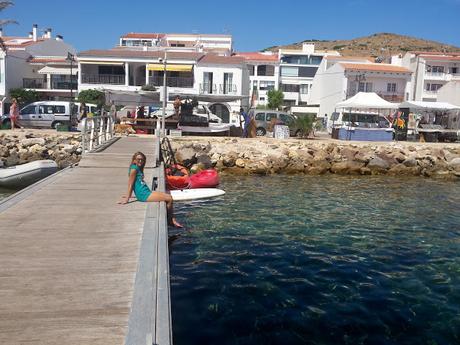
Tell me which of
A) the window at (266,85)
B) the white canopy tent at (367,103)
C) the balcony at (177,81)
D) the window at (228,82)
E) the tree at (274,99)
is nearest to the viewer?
the white canopy tent at (367,103)

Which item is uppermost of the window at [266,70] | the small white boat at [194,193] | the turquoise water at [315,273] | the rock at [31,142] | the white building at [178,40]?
the white building at [178,40]

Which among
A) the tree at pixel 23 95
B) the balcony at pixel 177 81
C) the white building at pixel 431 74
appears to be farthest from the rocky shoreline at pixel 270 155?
the white building at pixel 431 74

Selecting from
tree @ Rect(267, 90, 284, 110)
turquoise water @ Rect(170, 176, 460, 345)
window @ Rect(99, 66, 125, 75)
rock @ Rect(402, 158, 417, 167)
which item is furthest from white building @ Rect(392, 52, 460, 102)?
turquoise water @ Rect(170, 176, 460, 345)

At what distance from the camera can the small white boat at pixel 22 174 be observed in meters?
15.9

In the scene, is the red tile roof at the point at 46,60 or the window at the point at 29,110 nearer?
the window at the point at 29,110

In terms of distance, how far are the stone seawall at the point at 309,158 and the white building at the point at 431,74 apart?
3290cm

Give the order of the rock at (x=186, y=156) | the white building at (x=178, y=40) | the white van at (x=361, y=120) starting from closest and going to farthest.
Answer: the rock at (x=186, y=156) < the white van at (x=361, y=120) < the white building at (x=178, y=40)

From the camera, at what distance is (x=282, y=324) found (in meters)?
6.36

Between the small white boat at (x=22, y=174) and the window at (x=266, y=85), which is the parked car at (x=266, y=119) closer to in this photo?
the small white boat at (x=22, y=174)

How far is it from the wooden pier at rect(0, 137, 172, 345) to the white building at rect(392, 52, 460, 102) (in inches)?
2137

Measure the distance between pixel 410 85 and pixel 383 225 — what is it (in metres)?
46.4

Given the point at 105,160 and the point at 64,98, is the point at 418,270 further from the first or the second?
the point at 64,98

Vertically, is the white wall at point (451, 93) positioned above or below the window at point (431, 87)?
below

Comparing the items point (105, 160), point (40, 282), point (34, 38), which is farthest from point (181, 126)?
point (34, 38)
